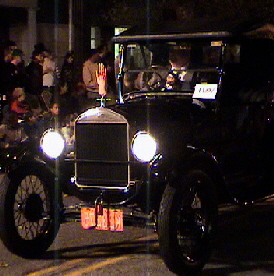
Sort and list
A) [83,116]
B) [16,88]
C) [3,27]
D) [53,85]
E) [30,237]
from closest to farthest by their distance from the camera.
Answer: [83,116], [30,237], [16,88], [53,85], [3,27]

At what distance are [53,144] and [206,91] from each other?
5.08 ft

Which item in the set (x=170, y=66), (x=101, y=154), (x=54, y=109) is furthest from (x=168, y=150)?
(x=54, y=109)

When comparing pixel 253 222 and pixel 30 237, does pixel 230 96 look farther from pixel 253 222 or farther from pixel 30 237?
pixel 30 237

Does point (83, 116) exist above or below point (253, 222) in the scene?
above

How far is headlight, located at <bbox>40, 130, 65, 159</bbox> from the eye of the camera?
22.9ft

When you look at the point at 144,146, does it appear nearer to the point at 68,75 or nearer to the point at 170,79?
the point at 170,79

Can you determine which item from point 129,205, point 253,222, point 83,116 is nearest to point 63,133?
point 83,116

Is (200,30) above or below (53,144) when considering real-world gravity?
above

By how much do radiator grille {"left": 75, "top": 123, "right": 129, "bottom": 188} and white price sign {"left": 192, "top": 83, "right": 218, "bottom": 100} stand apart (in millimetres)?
1080

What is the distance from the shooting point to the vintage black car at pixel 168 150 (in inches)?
258

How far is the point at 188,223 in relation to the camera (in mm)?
6559

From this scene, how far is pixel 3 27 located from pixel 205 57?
1229 cm

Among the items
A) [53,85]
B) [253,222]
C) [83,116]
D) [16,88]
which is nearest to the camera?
[83,116]

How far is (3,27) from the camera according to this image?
19234mm
